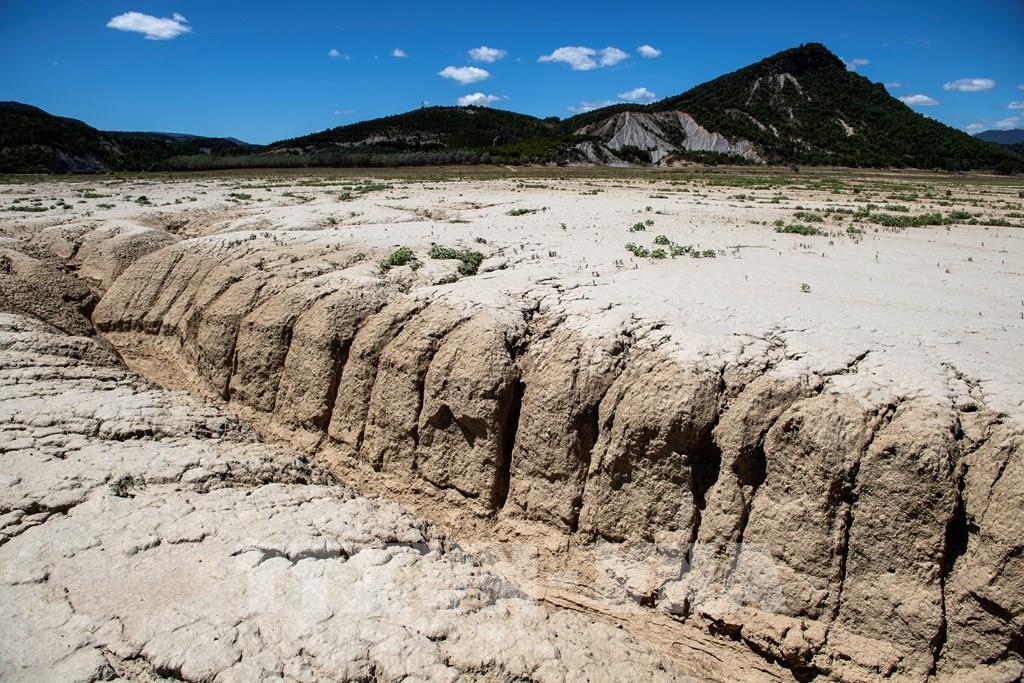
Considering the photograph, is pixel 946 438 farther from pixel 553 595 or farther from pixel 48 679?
pixel 48 679

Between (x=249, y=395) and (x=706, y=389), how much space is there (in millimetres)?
5661

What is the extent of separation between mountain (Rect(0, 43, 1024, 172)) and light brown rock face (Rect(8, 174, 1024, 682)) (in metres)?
46.4

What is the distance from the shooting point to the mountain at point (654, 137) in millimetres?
54844

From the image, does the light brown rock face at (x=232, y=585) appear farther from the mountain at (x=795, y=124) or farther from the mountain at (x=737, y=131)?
the mountain at (x=795, y=124)

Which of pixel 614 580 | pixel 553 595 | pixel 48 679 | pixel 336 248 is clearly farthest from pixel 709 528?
pixel 336 248

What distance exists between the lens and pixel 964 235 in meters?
13.1

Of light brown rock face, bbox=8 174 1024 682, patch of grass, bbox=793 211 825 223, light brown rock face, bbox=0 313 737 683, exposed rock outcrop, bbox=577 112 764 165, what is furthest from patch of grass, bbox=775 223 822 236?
exposed rock outcrop, bbox=577 112 764 165

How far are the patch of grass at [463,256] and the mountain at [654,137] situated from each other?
44.8 metres

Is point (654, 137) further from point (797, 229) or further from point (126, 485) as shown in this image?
point (126, 485)

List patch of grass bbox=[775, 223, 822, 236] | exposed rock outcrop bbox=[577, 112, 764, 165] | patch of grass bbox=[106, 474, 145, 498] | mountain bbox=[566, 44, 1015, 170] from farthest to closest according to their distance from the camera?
exposed rock outcrop bbox=[577, 112, 764, 165]
mountain bbox=[566, 44, 1015, 170]
patch of grass bbox=[775, 223, 822, 236]
patch of grass bbox=[106, 474, 145, 498]

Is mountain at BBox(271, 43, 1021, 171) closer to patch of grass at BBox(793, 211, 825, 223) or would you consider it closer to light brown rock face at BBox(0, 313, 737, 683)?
patch of grass at BBox(793, 211, 825, 223)

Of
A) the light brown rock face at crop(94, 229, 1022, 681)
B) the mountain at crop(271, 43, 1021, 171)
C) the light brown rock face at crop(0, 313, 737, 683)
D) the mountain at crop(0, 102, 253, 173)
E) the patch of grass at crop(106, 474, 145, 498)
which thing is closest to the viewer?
the light brown rock face at crop(0, 313, 737, 683)

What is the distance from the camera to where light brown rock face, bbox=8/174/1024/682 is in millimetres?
4430

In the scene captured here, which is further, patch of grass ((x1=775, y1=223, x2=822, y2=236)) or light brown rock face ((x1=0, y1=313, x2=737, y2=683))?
patch of grass ((x1=775, y1=223, x2=822, y2=236))
